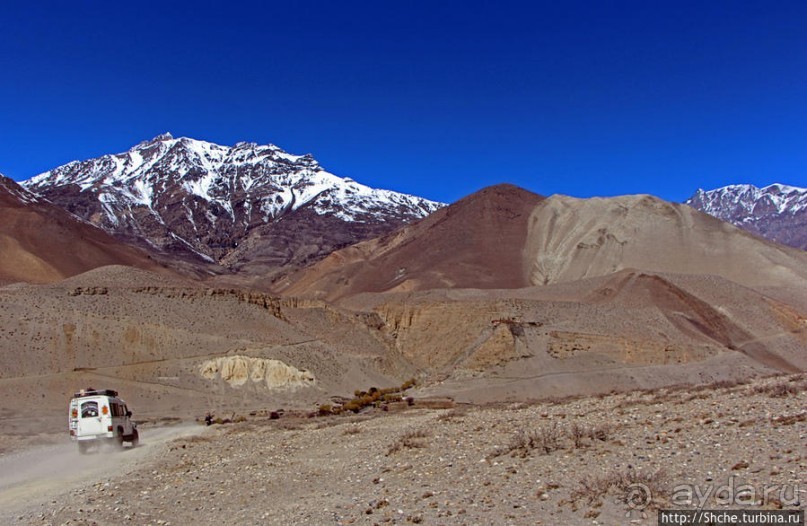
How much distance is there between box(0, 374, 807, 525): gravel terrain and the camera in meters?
9.41

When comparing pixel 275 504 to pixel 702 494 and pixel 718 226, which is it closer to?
pixel 702 494

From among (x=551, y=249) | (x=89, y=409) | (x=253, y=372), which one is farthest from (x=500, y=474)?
(x=551, y=249)

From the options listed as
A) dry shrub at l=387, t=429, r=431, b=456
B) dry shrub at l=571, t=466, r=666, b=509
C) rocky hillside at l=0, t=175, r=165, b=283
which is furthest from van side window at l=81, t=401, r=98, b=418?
rocky hillside at l=0, t=175, r=165, b=283

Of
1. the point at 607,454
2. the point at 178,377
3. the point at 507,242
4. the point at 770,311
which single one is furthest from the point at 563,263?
the point at 607,454

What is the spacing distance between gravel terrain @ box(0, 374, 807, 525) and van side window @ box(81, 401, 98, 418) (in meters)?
4.10

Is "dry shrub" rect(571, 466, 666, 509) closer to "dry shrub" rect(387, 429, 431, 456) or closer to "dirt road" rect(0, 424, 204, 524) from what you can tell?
"dry shrub" rect(387, 429, 431, 456)

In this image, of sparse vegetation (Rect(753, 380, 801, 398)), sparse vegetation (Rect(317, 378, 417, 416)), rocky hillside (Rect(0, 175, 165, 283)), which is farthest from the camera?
rocky hillside (Rect(0, 175, 165, 283))

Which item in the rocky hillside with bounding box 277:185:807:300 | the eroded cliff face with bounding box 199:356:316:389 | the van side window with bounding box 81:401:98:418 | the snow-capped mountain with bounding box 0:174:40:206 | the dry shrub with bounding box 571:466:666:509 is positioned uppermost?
the snow-capped mountain with bounding box 0:174:40:206

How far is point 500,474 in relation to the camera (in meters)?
11.9

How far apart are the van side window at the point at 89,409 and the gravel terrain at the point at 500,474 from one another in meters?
4.10

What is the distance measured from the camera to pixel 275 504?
12.4 m

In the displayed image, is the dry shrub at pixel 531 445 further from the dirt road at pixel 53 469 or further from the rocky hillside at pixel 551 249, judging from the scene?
the rocky hillside at pixel 551 249

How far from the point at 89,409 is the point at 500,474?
15.4m

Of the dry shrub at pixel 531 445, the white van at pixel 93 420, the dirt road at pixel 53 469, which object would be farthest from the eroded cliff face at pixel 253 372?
the dry shrub at pixel 531 445
